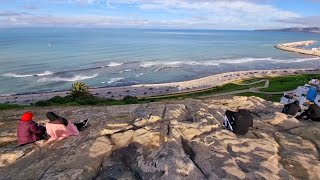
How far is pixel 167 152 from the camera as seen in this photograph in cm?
976

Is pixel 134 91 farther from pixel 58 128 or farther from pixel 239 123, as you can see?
pixel 58 128

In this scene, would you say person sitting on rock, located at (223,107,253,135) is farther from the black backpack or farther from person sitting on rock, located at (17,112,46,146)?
person sitting on rock, located at (17,112,46,146)

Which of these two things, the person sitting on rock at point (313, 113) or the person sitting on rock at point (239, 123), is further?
the person sitting on rock at point (313, 113)

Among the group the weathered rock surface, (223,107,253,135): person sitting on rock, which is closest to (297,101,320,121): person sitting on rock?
the weathered rock surface

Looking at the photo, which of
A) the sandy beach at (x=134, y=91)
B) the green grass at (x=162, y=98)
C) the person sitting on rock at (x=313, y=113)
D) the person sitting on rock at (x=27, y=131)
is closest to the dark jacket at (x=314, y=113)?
the person sitting on rock at (x=313, y=113)

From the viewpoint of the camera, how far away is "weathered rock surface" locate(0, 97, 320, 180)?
9148mm

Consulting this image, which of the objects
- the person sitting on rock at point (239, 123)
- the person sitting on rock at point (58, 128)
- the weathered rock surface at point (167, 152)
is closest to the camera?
the weathered rock surface at point (167, 152)

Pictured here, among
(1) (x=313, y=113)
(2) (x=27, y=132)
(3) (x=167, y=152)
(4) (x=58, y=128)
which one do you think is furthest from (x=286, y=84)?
(2) (x=27, y=132)

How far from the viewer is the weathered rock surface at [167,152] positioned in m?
9.15

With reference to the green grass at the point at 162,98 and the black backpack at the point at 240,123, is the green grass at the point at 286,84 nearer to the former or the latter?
the green grass at the point at 162,98

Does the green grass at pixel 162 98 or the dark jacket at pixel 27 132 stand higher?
the dark jacket at pixel 27 132

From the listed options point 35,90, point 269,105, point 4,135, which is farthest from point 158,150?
point 35,90

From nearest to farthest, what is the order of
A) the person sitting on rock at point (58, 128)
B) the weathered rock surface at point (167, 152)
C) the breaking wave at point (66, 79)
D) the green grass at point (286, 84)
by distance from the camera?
the weathered rock surface at point (167, 152), the person sitting on rock at point (58, 128), the green grass at point (286, 84), the breaking wave at point (66, 79)

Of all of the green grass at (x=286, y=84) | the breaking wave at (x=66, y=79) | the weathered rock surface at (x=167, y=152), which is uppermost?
the weathered rock surface at (x=167, y=152)
